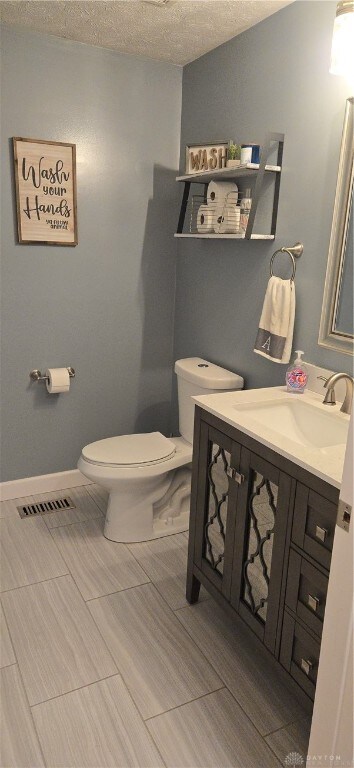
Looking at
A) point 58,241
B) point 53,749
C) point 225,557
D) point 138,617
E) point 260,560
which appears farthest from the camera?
point 58,241

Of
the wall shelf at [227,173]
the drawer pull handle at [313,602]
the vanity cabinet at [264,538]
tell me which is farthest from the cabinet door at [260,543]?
the wall shelf at [227,173]

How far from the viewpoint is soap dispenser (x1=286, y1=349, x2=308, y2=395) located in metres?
→ 1.99

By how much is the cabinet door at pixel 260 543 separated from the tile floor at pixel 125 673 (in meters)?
0.14

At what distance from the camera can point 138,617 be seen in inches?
79.3

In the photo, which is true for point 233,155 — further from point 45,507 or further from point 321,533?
point 45,507

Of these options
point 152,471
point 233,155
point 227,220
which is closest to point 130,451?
point 152,471

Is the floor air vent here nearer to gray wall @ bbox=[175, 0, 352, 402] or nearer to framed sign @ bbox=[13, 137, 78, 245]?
gray wall @ bbox=[175, 0, 352, 402]

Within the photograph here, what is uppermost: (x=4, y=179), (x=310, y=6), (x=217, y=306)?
(x=310, y=6)

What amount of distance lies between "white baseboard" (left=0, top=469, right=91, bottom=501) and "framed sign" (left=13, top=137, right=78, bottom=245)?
4.05 ft

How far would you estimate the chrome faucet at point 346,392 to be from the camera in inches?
69.2

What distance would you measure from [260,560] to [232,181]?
65.2 inches

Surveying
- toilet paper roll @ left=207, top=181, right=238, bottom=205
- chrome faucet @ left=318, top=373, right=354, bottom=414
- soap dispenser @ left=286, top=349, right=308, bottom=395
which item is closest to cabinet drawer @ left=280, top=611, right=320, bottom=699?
chrome faucet @ left=318, top=373, right=354, bottom=414

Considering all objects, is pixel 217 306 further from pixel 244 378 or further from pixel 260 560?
pixel 260 560

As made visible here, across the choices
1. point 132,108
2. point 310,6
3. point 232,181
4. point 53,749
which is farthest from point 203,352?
point 53,749
